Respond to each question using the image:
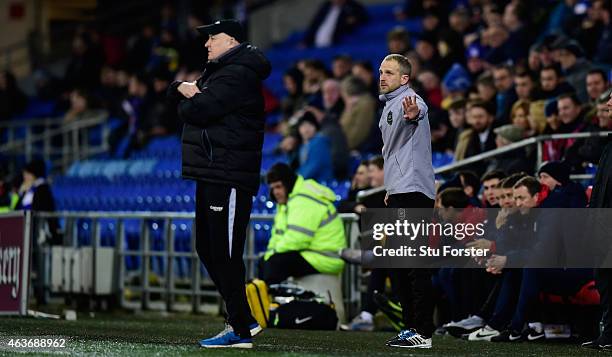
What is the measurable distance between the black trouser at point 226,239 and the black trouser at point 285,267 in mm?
3704

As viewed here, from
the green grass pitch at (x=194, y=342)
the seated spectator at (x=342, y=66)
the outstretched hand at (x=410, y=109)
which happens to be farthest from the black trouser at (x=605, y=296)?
the seated spectator at (x=342, y=66)

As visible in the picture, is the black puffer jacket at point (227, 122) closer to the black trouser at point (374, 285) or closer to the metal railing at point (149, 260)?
the black trouser at point (374, 285)

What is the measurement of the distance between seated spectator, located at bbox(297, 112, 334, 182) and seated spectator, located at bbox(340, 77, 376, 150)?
825 mm

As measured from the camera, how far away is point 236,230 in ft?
27.2

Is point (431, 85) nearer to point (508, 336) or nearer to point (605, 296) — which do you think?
point (508, 336)

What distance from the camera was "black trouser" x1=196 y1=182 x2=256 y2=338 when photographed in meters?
8.23

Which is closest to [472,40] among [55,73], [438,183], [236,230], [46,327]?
[438,183]

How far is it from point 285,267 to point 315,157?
2766 millimetres

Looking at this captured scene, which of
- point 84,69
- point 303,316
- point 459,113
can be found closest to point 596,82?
point 459,113

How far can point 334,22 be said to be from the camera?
20.6 m

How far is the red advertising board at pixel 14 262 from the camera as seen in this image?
39.0 ft

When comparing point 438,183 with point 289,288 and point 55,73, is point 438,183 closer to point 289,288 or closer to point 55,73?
point 289,288

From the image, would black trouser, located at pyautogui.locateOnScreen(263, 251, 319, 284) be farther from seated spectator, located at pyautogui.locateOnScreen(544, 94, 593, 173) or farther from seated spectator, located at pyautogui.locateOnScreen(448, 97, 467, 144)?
seated spectator, located at pyautogui.locateOnScreen(448, 97, 467, 144)

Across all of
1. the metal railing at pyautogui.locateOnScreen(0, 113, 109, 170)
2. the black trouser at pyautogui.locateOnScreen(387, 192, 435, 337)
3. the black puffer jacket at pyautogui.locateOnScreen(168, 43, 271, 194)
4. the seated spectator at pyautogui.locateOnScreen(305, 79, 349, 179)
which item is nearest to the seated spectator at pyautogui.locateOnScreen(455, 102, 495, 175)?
the seated spectator at pyautogui.locateOnScreen(305, 79, 349, 179)
